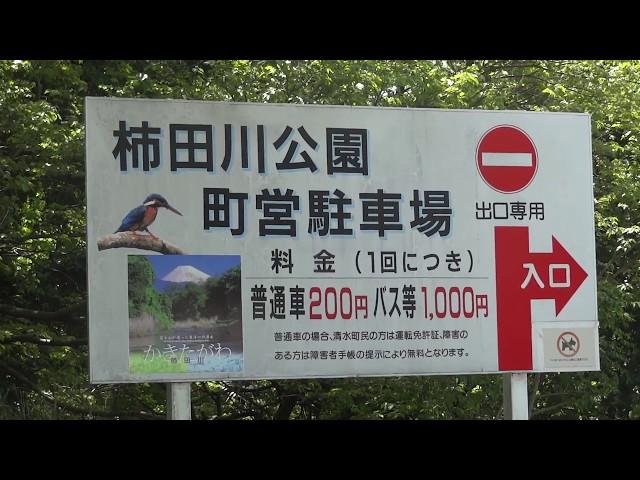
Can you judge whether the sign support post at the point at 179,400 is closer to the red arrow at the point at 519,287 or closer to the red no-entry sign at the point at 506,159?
the red arrow at the point at 519,287

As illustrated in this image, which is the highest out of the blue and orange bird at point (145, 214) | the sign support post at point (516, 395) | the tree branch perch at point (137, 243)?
the blue and orange bird at point (145, 214)

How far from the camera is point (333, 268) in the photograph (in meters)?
7.94

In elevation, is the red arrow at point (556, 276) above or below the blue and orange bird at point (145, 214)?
below

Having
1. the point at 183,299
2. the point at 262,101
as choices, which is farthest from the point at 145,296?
the point at 262,101

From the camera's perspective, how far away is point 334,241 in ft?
26.1

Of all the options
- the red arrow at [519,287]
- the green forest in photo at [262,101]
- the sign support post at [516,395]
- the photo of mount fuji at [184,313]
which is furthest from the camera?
the green forest in photo at [262,101]

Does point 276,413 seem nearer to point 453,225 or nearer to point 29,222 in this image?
point 29,222

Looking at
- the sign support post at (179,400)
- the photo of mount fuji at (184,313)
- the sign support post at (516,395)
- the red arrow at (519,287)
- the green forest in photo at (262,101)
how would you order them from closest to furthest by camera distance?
the photo of mount fuji at (184,313) < the sign support post at (179,400) < the red arrow at (519,287) < the sign support post at (516,395) < the green forest in photo at (262,101)

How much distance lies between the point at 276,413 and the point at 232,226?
608 centimetres

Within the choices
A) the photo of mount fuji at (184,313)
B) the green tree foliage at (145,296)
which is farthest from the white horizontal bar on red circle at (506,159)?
the green tree foliage at (145,296)

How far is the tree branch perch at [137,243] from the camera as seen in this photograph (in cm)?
750

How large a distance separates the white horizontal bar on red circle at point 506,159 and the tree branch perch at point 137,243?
2.61 metres

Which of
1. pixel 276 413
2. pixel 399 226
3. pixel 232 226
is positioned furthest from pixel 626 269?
pixel 232 226

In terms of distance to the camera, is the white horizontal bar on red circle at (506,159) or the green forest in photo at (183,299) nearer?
the green forest in photo at (183,299)
